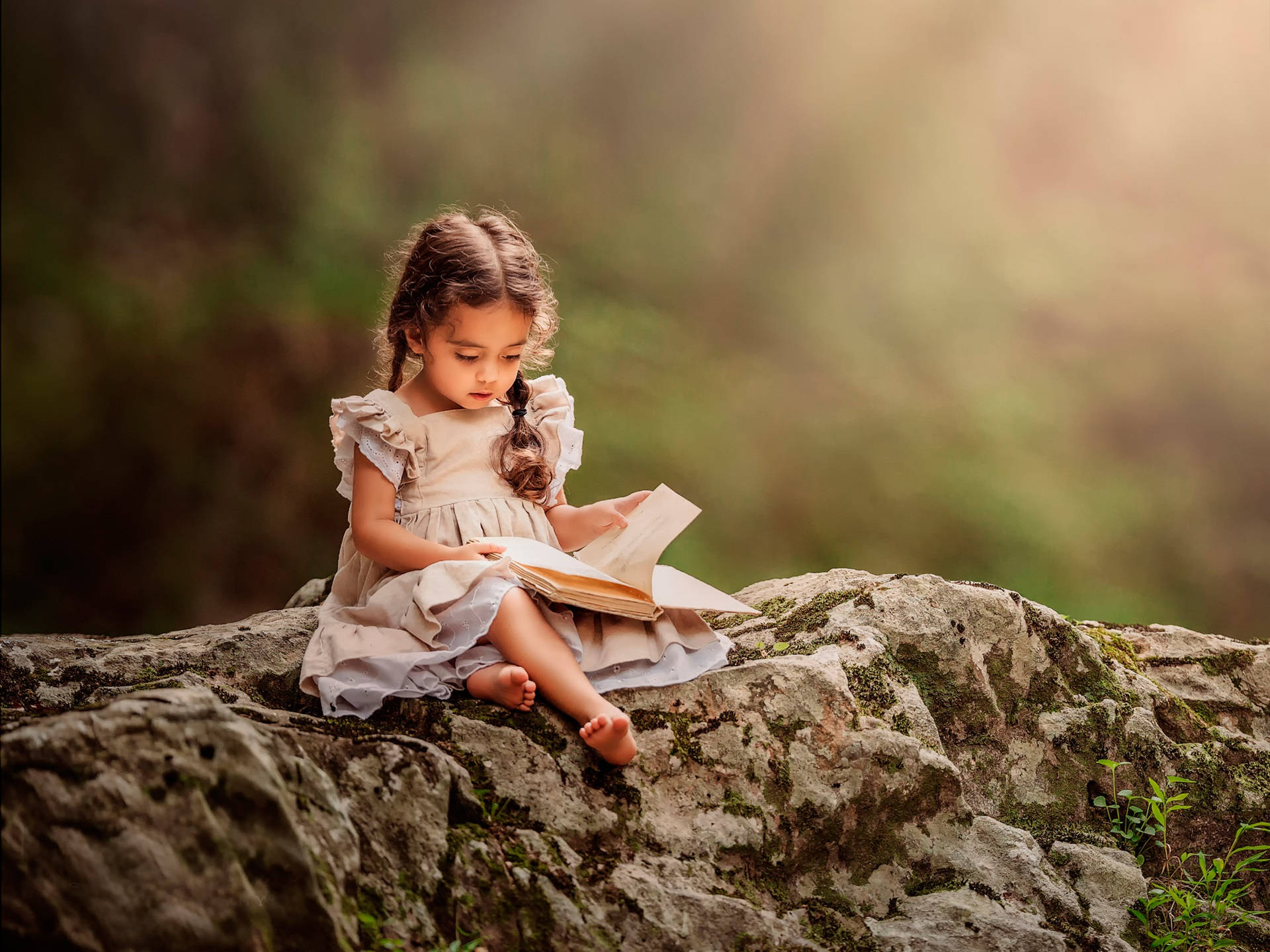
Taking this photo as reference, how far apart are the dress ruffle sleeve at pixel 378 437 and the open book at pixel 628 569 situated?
20 centimetres

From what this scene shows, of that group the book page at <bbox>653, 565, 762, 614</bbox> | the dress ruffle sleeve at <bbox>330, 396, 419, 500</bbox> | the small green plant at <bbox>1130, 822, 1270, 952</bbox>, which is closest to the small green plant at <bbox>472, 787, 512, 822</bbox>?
the book page at <bbox>653, 565, 762, 614</bbox>

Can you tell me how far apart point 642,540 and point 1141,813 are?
1.00m

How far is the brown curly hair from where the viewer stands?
1.88m

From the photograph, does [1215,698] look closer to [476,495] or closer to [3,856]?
[476,495]

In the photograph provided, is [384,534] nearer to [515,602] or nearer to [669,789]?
[515,602]

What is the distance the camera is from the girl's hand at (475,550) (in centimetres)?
176

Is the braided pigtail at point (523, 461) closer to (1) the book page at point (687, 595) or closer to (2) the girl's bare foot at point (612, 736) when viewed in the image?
(1) the book page at point (687, 595)

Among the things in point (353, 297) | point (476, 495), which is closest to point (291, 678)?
point (476, 495)

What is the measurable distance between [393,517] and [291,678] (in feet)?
1.14

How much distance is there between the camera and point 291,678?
1.77 metres

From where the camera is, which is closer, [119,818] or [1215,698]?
[119,818]

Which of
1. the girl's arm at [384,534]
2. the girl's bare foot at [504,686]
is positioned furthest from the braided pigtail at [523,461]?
Result: the girl's bare foot at [504,686]

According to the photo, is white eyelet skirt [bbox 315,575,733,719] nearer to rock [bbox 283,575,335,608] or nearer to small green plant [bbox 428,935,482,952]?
small green plant [bbox 428,935,482,952]

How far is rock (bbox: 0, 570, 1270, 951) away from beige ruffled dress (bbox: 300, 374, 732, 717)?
6cm
